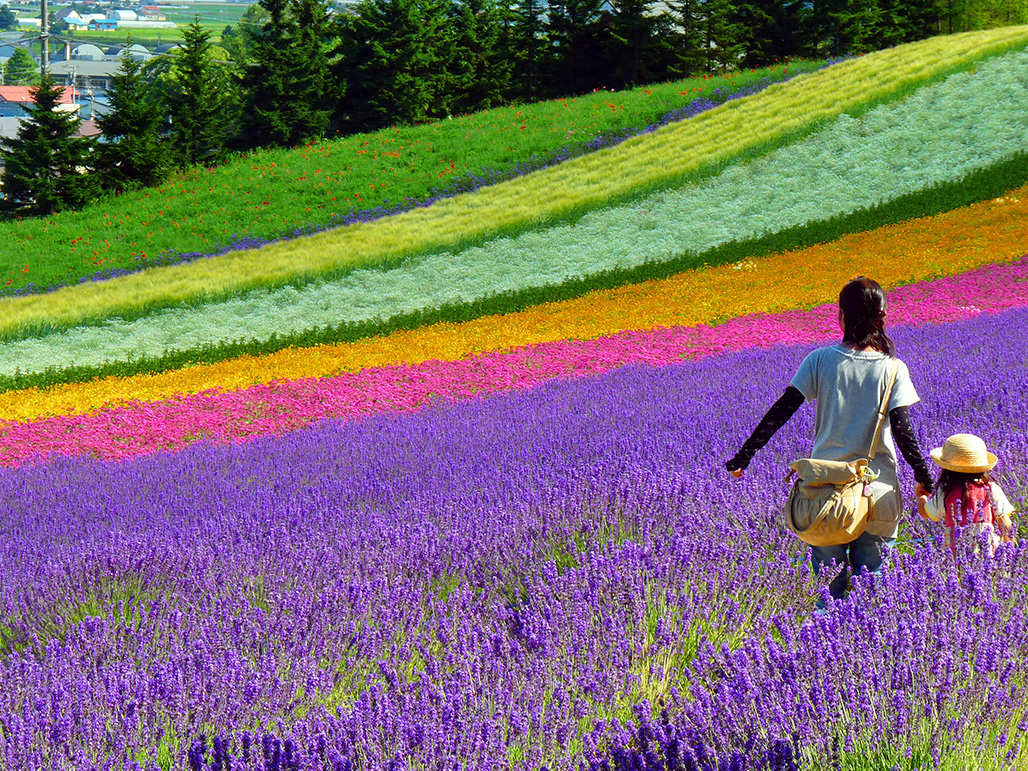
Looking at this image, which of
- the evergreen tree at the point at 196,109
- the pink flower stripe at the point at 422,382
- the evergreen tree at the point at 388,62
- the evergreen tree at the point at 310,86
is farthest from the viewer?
the evergreen tree at the point at 388,62

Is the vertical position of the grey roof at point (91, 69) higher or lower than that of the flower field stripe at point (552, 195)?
higher

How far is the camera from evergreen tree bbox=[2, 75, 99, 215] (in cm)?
2970

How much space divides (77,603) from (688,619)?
249cm

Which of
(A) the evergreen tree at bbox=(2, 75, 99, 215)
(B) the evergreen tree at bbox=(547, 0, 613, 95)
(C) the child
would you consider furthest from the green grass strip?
(B) the evergreen tree at bbox=(547, 0, 613, 95)

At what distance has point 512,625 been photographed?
11.2 feet

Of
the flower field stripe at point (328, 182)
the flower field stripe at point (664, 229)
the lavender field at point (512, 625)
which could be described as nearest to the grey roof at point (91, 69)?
the flower field stripe at point (328, 182)

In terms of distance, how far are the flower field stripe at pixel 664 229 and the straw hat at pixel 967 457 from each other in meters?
13.2

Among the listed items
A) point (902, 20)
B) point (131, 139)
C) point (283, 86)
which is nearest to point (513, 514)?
point (131, 139)

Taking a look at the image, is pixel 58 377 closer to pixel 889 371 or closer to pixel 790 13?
pixel 889 371

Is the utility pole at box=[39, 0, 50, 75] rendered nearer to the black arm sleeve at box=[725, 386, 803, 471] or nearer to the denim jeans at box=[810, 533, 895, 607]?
the black arm sleeve at box=[725, 386, 803, 471]

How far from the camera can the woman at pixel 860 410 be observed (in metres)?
3.43

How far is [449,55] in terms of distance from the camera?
38531 mm

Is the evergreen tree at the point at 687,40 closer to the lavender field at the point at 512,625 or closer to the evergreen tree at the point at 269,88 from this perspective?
the evergreen tree at the point at 269,88

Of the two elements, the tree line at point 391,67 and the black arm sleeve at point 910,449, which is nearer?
the black arm sleeve at point 910,449
